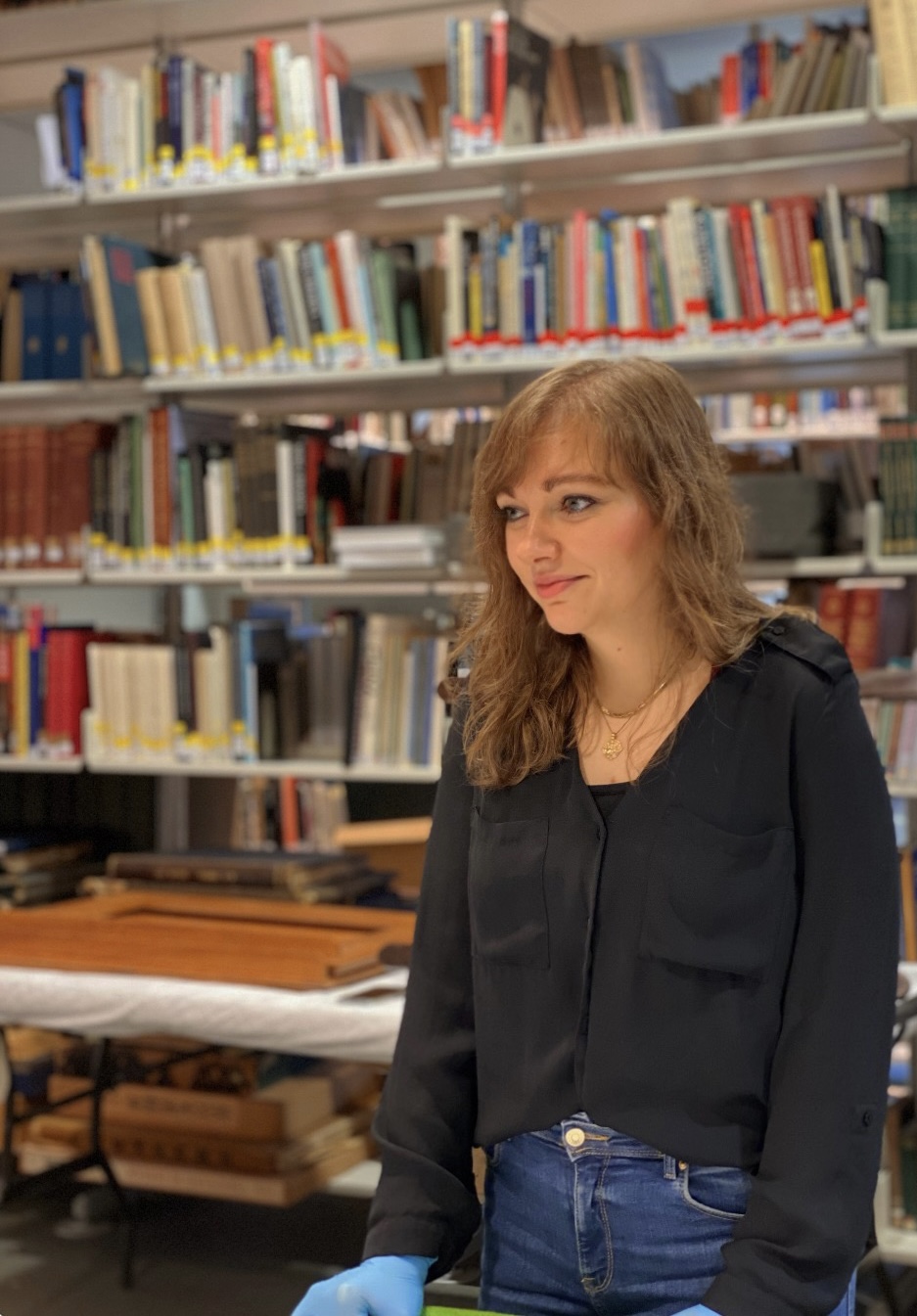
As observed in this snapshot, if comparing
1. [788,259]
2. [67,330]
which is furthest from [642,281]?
[67,330]

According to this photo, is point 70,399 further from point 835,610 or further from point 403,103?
point 835,610

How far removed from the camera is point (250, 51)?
3748mm

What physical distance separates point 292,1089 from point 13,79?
293cm

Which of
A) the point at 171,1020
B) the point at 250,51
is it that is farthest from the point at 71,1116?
the point at 250,51

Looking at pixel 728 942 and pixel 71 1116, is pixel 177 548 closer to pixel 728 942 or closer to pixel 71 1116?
pixel 71 1116

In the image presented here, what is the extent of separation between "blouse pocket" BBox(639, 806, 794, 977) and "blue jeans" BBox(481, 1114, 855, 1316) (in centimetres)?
16

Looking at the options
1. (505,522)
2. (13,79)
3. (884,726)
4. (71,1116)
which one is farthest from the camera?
(13,79)

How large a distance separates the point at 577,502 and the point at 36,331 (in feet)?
10.2

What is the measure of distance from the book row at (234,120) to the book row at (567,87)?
12.5 inches

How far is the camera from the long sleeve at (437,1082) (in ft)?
4.43

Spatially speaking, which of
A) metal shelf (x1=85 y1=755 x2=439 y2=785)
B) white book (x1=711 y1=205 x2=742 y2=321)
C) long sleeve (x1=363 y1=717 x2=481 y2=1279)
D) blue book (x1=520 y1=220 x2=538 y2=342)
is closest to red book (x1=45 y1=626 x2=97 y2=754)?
metal shelf (x1=85 y1=755 x2=439 y2=785)

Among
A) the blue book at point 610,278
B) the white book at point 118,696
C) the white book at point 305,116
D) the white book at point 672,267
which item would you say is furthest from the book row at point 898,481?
the white book at point 118,696

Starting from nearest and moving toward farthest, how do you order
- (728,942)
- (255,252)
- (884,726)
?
(728,942) → (884,726) → (255,252)

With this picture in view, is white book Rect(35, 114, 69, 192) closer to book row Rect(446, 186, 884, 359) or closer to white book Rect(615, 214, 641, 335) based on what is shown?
book row Rect(446, 186, 884, 359)
